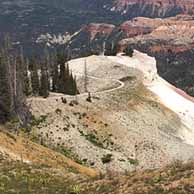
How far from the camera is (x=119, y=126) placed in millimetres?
101062

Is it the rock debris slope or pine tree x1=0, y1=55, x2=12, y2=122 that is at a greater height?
pine tree x1=0, y1=55, x2=12, y2=122

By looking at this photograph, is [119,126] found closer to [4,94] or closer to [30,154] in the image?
[4,94]

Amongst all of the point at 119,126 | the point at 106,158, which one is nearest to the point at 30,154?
the point at 106,158

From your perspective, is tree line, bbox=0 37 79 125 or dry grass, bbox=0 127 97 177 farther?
tree line, bbox=0 37 79 125

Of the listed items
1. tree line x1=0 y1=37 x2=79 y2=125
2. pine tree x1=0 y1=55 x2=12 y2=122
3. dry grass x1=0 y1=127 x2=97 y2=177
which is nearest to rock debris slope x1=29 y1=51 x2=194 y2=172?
tree line x1=0 y1=37 x2=79 y2=125

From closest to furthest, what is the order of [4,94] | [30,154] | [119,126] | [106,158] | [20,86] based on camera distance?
[30,154]
[106,158]
[4,94]
[20,86]
[119,126]

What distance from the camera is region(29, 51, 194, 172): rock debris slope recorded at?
281 ft

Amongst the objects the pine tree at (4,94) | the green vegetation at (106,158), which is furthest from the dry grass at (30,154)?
the green vegetation at (106,158)

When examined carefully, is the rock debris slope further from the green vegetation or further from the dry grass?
the dry grass

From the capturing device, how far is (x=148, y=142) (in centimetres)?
9688

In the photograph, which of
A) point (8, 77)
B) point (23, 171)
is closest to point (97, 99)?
point (8, 77)

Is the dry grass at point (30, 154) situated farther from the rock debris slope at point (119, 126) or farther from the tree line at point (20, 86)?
the tree line at point (20, 86)

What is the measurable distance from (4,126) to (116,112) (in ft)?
102

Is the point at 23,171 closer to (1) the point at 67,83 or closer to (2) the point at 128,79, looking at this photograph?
(1) the point at 67,83
